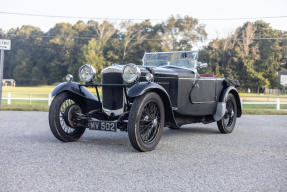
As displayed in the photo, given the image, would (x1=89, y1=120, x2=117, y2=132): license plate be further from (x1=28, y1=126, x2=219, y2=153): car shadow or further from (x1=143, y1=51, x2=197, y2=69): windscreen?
(x1=143, y1=51, x2=197, y2=69): windscreen

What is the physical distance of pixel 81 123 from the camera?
241 inches

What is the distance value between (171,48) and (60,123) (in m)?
46.2

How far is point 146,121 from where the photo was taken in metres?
5.50

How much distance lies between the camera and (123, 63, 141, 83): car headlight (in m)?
5.52

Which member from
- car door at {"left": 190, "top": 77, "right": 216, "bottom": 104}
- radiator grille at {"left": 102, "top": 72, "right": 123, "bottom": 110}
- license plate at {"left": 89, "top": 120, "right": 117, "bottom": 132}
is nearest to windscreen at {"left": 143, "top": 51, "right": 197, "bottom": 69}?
car door at {"left": 190, "top": 77, "right": 216, "bottom": 104}

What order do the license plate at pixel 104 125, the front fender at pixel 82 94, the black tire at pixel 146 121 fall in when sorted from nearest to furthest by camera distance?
1. the black tire at pixel 146 121
2. the license plate at pixel 104 125
3. the front fender at pixel 82 94

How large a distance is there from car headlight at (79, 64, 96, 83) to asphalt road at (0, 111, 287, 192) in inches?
47.2

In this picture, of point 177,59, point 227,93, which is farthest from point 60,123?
point 227,93

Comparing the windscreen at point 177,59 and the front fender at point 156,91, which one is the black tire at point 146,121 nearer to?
the front fender at point 156,91

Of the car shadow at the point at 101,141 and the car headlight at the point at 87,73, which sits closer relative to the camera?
the car shadow at the point at 101,141

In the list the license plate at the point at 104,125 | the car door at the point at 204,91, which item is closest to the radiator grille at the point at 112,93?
the license plate at the point at 104,125

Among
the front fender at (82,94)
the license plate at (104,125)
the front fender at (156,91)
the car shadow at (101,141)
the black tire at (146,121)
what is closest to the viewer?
the black tire at (146,121)

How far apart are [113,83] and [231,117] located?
3621 millimetres

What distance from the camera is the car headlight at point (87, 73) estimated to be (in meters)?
6.30
